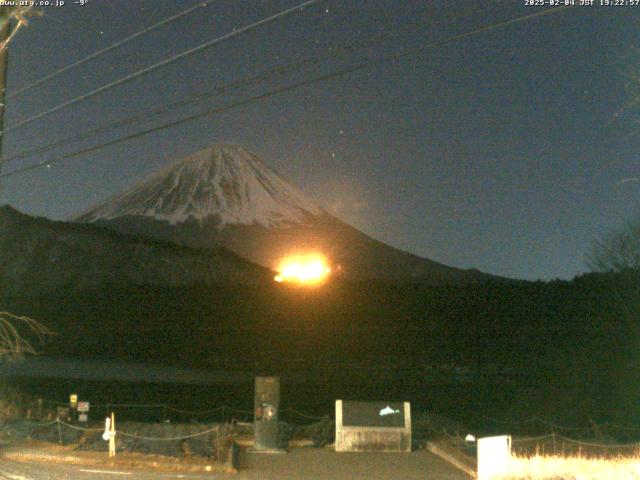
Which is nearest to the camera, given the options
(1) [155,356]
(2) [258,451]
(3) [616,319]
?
(2) [258,451]

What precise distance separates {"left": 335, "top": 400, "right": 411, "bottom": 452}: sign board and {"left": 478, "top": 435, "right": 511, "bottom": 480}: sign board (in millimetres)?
5838

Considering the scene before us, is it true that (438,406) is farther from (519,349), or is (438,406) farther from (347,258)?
(347,258)

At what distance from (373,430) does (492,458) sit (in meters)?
6.20

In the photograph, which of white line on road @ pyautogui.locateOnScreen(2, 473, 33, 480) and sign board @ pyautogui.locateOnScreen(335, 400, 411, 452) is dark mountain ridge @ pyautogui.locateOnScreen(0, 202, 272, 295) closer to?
sign board @ pyautogui.locateOnScreen(335, 400, 411, 452)

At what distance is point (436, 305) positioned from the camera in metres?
83.6

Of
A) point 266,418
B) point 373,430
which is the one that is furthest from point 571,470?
point 266,418

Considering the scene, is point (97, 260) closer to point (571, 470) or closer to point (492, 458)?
point (492, 458)

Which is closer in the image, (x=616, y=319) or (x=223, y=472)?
(x=223, y=472)

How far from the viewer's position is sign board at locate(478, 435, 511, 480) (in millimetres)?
13062

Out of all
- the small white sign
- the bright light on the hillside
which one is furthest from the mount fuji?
the small white sign

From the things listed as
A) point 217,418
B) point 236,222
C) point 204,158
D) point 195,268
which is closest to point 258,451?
point 217,418

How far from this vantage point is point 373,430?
1916 cm

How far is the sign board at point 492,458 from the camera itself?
13.1 m

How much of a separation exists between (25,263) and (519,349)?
67901 mm
